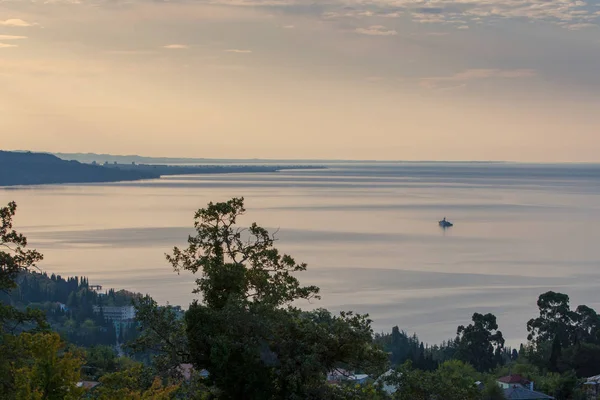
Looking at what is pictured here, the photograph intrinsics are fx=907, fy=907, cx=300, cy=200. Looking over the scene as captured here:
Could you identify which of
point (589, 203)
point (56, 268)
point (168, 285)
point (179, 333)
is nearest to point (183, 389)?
point (179, 333)

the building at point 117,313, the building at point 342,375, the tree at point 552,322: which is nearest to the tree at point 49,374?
the building at point 342,375

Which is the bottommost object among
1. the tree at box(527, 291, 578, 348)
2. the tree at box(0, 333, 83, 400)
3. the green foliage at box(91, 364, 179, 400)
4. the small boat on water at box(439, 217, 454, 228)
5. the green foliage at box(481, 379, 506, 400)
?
the green foliage at box(481, 379, 506, 400)

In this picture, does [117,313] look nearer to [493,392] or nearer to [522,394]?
[522,394]

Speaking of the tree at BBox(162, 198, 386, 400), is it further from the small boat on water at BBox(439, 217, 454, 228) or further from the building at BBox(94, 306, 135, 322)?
the small boat on water at BBox(439, 217, 454, 228)

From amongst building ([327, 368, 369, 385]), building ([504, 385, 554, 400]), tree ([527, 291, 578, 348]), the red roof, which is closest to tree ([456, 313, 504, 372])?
tree ([527, 291, 578, 348])

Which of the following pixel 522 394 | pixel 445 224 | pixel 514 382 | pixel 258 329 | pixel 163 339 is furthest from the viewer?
pixel 445 224

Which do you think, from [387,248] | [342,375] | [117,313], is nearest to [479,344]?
[117,313]
